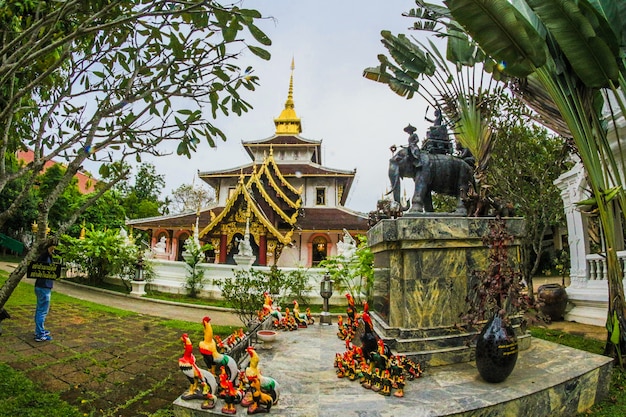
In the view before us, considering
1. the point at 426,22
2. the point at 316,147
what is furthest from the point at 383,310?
the point at 316,147

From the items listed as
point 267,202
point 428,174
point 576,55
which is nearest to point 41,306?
point 428,174

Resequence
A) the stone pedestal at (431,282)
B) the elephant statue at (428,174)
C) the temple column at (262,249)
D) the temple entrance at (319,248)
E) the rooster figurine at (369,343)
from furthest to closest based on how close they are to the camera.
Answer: the temple entrance at (319,248), the temple column at (262,249), the elephant statue at (428,174), the stone pedestal at (431,282), the rooster figurine at (369,343)

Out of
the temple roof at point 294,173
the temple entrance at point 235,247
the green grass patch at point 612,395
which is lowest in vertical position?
the green grass patch at point 612,395

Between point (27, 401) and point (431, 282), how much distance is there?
14.6 ft

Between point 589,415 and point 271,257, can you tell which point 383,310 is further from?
point 271,257

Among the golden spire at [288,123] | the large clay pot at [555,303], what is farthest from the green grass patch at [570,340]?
the golden spire at [288,123]

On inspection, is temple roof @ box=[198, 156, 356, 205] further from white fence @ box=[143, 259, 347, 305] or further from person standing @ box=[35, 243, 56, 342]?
person standing @ box=[35, 243, 56, 342]

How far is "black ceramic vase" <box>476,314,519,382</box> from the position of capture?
3.47 metres

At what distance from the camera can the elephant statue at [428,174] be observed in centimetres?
523

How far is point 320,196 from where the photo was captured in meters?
25.5

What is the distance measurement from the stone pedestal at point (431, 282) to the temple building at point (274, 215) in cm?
1223

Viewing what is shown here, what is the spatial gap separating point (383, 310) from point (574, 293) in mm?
6871

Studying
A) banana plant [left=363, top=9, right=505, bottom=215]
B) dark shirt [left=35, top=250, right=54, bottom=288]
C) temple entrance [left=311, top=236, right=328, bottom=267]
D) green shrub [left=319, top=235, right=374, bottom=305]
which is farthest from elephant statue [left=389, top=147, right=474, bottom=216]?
temple entrance [left=311, top=236, right=328, bottom=267]

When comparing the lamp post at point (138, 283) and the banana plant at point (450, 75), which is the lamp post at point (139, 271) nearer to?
the lamp post at point (138, 283)
